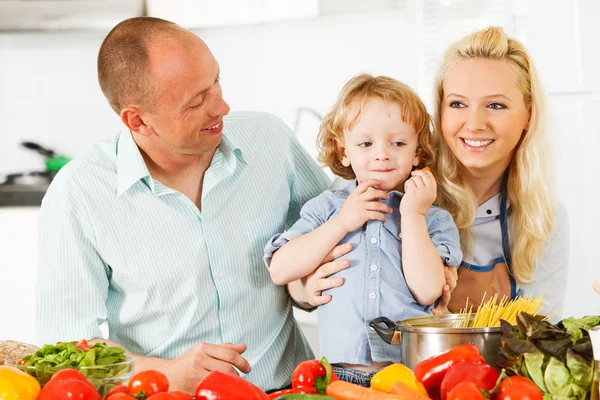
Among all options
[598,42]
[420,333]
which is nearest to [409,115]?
[420,333]

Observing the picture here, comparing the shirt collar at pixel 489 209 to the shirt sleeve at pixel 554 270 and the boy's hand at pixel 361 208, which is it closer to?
the shirt sleeve at pixel 554 270

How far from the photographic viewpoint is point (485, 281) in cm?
217

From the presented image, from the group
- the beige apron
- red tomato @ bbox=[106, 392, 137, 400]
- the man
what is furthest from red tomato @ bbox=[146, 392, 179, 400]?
the beige apron

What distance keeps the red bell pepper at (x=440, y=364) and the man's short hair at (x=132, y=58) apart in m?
1.09

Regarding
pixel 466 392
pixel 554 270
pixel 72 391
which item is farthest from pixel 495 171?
pixel 72 391

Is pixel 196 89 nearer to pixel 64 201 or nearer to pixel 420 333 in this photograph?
pixel 64 201

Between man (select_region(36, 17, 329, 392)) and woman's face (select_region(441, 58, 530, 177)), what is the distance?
0.57 metres

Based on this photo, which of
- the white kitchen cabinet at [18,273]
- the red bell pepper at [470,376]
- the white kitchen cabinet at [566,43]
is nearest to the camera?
the red bell pepper at [470,376]

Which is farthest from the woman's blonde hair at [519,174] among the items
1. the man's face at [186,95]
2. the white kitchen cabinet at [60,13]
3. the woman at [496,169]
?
the white kitchen cabinet at [60,13]

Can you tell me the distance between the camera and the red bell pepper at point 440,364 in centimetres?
140

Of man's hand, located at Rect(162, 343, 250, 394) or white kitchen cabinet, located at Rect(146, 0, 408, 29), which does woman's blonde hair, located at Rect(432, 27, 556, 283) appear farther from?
white kitchen cabinet, located at Rect(146, 0, 408, 29)

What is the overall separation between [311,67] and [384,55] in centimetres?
49

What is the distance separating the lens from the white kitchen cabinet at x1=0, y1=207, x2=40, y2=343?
4.12 m

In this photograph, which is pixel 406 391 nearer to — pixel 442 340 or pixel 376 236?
pixel 442 340
